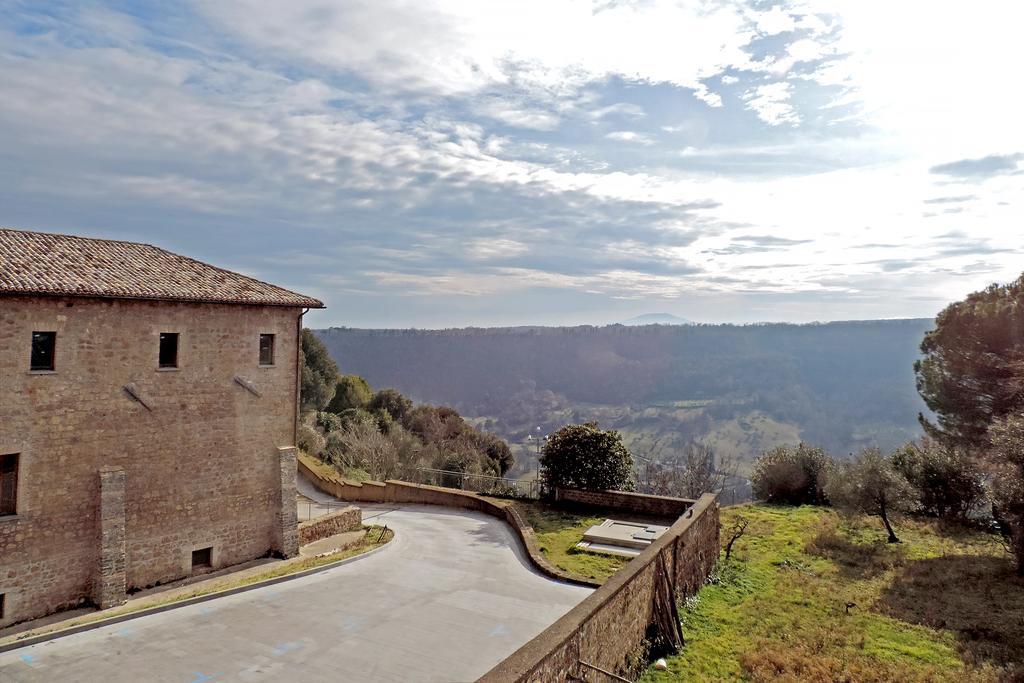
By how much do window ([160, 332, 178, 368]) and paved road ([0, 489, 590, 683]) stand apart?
6096 millimetres

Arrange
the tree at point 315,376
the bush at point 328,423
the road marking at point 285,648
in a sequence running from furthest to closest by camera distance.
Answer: the tree at point 315,376 < the bush at point 328,423 < the road marking at point 285,648

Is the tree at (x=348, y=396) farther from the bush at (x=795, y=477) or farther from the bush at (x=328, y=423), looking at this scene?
the bush at (x=795, y=477)

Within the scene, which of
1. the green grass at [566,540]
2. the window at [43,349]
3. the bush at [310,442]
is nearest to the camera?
the window at [43,349]

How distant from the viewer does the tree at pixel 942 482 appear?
75.3 ft

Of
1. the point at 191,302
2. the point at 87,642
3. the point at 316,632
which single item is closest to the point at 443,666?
the point at 316,632

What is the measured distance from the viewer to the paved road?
403 inches

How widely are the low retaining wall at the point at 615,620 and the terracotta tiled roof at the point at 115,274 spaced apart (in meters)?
12.5

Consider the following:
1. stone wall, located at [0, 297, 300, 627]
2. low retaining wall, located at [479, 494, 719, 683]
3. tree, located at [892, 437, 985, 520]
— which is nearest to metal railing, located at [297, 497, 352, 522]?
stone wall, located at [0, 297, 300, 627]

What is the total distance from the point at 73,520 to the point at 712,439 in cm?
10263

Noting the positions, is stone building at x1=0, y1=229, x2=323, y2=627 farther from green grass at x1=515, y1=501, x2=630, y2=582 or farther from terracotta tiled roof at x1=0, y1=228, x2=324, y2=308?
green grass at x1=515, y1=501, x2=630, y2=582

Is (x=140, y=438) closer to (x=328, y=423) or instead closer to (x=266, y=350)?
(x=266, y=350)

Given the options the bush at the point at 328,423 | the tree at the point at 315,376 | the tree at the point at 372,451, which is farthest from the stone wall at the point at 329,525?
the tree at the point at 315,376

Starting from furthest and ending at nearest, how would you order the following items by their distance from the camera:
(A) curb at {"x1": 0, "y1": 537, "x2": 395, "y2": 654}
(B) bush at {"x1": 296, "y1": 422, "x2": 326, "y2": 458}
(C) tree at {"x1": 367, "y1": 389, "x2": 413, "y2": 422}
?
(C) tree at {"x1": 367, "y1": 389, "x2": 413, "y2": 422} → (B) bush at {"x1": 296, "y1": 422, "x2": 326, "y2": 458} → (A) curb at {"x1": 0, "y1": 537, "x2": 395, "y2": 654}

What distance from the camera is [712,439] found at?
104312 mm
